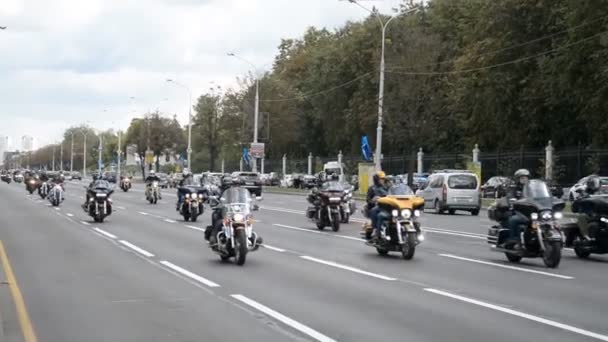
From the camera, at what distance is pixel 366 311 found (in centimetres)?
1055

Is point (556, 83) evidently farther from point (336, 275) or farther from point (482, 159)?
point (336, 275)

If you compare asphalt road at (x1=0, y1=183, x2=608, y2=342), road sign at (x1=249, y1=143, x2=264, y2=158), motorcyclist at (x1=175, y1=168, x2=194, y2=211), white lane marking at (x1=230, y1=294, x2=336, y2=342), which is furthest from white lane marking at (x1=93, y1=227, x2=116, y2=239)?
road sign at (x1=249, y1=143, x2=264, y2=158)

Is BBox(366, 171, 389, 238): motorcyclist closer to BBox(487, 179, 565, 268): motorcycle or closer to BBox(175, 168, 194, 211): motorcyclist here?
BBox(487, 179, 565, 268): motorcycle

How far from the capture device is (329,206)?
24.9 metres

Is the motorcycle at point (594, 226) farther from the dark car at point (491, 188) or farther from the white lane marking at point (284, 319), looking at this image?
the dark car at point (491, 188)

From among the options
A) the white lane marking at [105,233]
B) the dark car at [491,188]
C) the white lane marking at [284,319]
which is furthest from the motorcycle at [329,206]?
the dark car at [491,188]

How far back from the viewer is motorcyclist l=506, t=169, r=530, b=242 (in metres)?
15.7

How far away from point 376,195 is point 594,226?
13.6 feet

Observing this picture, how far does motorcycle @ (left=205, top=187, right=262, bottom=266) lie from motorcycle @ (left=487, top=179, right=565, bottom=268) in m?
4.41

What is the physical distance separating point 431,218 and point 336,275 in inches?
735

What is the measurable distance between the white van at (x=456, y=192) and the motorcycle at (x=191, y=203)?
10.4 metres

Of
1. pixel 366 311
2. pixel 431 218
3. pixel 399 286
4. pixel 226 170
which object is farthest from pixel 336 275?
pixel 226 170

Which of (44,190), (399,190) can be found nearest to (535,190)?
(399,190)

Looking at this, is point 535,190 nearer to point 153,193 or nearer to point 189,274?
point 189,274
